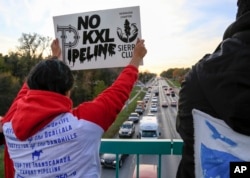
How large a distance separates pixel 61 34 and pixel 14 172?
129 cm

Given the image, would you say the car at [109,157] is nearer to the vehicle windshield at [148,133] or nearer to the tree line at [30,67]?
the vehicle windshield at [148,133]

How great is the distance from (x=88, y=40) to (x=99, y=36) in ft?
0.33

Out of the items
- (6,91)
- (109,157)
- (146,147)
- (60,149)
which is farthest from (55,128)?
(6,91)

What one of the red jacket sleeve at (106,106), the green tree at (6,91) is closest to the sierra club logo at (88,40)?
the red jacket sleeve at (106,106)

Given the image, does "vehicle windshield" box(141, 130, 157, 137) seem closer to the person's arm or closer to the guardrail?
the guardrail

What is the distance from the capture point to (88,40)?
291 centimetres

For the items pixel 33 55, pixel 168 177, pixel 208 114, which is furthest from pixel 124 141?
pixel 33 55

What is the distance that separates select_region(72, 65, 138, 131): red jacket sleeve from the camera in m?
1.86

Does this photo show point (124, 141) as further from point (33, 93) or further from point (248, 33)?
point (248, 33)

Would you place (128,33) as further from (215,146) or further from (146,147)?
(215,146)

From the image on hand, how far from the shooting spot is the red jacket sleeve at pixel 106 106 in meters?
1.86

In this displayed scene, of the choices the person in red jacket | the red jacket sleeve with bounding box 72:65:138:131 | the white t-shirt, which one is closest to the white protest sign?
the red jacket sleeve with bounding box 72:65:138:131

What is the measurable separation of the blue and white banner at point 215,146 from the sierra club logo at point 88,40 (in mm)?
1458

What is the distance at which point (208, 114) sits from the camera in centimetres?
139
